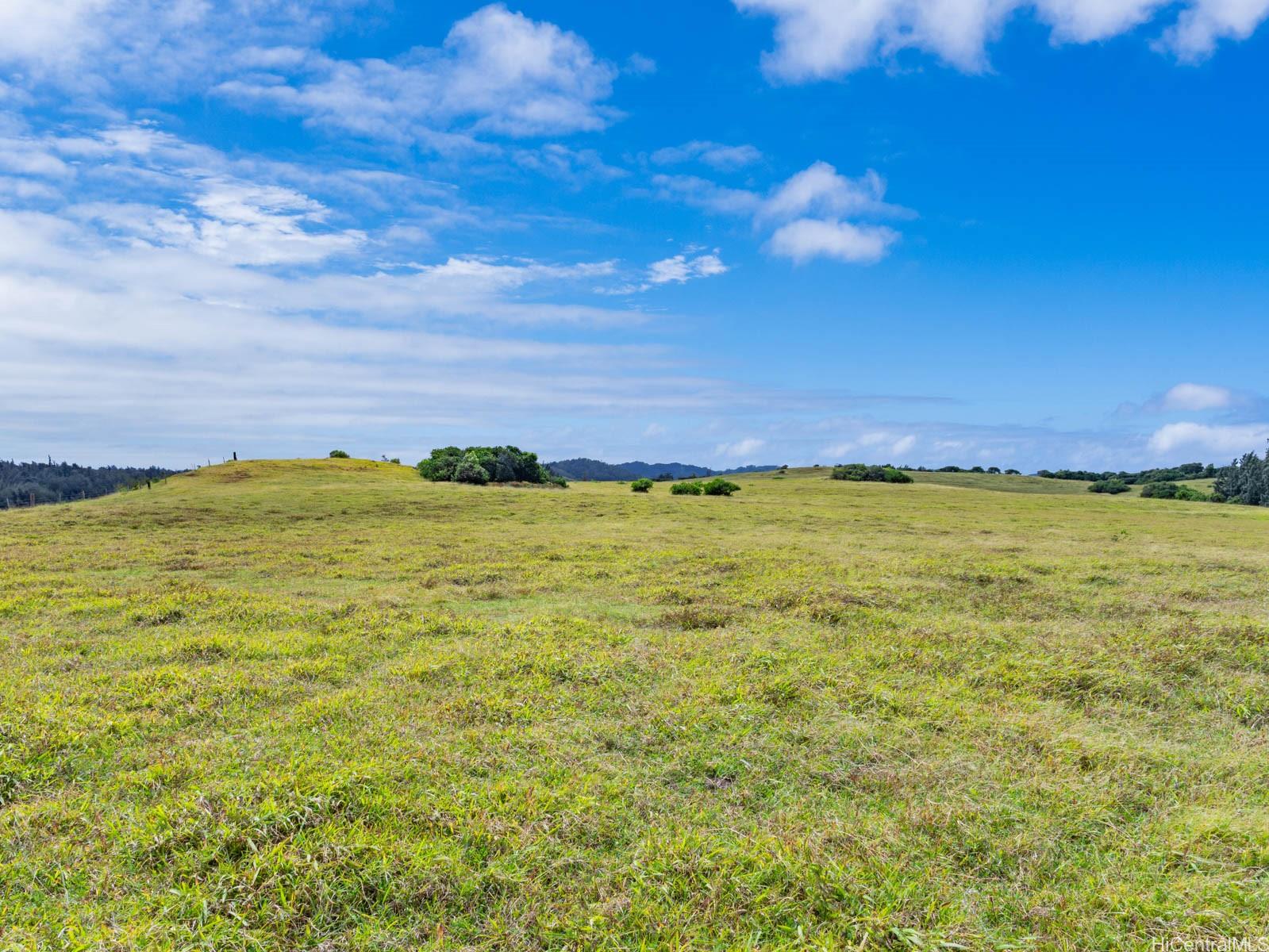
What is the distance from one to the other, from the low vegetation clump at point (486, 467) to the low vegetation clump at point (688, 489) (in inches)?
485

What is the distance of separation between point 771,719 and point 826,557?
42.6ft

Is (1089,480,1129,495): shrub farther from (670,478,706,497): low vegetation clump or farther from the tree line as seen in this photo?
the tree line

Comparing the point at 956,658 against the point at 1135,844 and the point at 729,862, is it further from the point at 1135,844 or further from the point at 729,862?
the point at 729,862

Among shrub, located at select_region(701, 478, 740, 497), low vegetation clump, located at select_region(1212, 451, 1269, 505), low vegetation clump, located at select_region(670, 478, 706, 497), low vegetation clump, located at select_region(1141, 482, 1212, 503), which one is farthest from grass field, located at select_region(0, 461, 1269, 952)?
low vegetation clump, located at select_region(1212, 451, 1269, 505)

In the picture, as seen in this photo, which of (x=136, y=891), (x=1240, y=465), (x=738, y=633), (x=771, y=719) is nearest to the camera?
(x=136, y=891)

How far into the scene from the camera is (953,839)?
5074 mm

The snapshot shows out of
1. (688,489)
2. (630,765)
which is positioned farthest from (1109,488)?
(630,765)

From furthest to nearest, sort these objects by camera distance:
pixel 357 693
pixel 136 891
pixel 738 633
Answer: pixel 738 633 → pixel 357 693 → pixel 136 891

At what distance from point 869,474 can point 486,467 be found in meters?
47.2

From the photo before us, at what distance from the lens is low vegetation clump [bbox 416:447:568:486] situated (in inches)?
2315

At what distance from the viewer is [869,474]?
262ft

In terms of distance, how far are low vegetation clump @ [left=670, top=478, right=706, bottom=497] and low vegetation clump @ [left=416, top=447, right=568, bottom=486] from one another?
1232 cm

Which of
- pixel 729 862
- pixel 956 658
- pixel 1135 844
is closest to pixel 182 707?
pixel 729 862

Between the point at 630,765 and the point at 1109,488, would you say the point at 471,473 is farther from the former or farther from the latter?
the point at 1109,488
